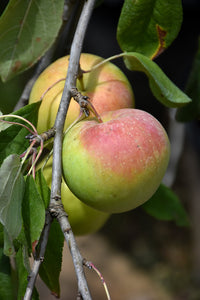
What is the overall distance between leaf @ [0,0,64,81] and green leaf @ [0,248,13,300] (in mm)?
289

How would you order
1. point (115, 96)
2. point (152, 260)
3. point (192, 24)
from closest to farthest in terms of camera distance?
point (115, 96)
point (192, 24)
point (152, 260)

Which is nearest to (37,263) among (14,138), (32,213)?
(32,213)

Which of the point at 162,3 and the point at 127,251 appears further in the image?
the point at 127,251

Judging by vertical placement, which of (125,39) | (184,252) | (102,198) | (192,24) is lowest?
(184,252)

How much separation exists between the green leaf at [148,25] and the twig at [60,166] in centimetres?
7

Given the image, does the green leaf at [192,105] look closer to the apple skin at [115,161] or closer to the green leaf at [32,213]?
the apple skin at [115,161]

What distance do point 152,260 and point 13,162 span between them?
7.09 feet

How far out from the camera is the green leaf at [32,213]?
0.51 meters

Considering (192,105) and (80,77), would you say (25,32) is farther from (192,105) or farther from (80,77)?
(192,105)

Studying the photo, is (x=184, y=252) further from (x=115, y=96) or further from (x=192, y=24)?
(x=115, y=96)

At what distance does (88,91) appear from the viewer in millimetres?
700

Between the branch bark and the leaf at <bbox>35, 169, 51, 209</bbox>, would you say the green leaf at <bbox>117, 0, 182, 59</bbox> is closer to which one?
the branch bark

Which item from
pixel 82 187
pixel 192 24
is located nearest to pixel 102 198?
pixel 82 187

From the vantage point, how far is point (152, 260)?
256cm
